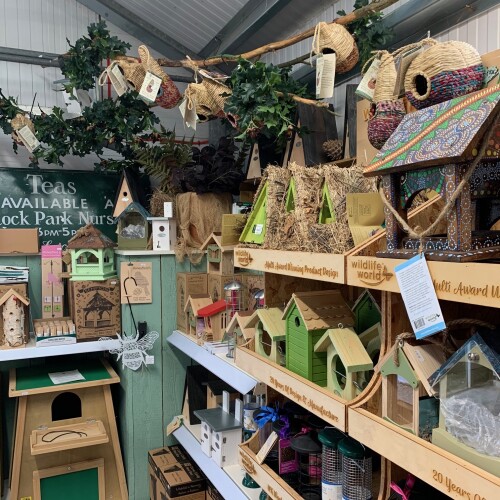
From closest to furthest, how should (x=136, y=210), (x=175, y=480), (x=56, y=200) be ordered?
1. (x=175, y=480)
2. (x=136, y=210)
3. (x=56, y=200)

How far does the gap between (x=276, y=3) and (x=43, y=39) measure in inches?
75.4

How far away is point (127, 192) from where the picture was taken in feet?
10.2

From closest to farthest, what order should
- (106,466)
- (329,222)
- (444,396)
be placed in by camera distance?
(444,396), (329,222), (106,466)

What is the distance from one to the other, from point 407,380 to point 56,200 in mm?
3081

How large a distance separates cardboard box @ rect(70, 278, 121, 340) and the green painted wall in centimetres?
8

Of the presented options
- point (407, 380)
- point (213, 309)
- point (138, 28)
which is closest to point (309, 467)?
point (407, 380)

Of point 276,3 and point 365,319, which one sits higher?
point 276,3

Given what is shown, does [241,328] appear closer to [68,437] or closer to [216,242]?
[216,242]

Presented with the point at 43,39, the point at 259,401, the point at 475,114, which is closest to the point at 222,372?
the point at 259,401

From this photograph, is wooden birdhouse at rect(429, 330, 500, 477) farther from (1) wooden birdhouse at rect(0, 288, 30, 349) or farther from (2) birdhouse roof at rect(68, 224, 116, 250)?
(1) wooden birdhouse at rect(0, 288, 30, 349)

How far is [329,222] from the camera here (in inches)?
52.0

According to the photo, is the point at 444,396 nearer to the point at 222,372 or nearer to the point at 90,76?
the point at 222,372

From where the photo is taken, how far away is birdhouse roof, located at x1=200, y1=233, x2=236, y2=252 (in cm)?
261

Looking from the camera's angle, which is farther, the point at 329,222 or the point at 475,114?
the point at 329,222
